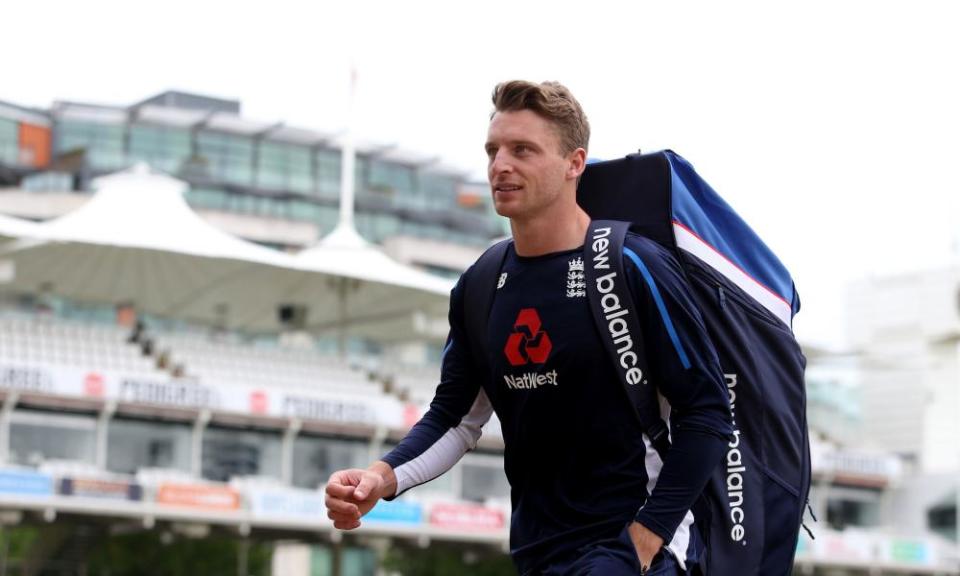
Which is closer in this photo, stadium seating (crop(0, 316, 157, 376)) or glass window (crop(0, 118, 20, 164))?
stadium seating (crop(0, 316, 157, 376))

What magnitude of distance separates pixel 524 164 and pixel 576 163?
158 mm

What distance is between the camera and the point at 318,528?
3206cm

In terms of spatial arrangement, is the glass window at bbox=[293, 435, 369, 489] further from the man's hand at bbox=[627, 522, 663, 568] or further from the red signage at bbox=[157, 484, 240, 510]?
the man's hand at bbox=[627, 522, 663, 568]

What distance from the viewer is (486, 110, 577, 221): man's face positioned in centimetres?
395

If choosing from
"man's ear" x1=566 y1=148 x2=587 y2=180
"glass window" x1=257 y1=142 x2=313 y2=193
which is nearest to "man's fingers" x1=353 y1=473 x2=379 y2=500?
"man's ear" x1=566 y1=148 x2=587 y2=180

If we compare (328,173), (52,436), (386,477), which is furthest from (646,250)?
(328,173)

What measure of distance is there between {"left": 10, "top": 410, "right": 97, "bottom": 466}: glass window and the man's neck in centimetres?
2840

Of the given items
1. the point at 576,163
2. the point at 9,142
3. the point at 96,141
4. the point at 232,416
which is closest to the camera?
the point at 576,163

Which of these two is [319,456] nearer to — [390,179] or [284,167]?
[284,167]

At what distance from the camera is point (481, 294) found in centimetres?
418

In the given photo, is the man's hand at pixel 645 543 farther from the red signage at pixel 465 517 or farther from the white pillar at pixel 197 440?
the white pillar at pixel 197 440

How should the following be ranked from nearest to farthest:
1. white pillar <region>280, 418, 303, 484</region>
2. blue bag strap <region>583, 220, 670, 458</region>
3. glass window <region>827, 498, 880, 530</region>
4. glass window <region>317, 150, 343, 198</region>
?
blue bag strap <region>583, 220, 670, 458</region>
white pillar <region>280, 418, 303, 484</region>
glass window <region>827, 498, 880, 530</region>
glass window <region>317, 150, 343, 198</region>

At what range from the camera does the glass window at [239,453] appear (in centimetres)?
3412

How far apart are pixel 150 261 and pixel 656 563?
34.9 m
